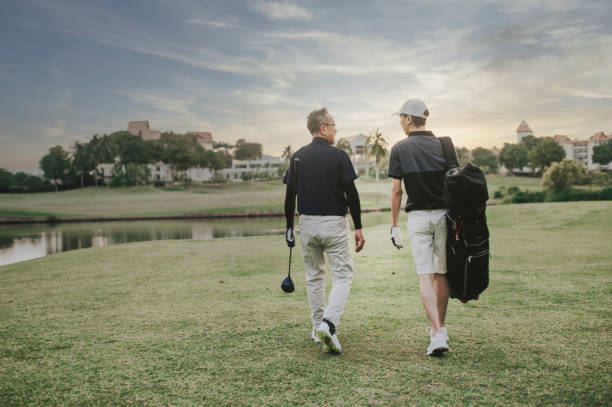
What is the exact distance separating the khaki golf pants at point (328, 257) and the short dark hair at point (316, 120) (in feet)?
3.19

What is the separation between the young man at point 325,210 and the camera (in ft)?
13.2

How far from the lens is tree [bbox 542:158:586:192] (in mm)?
39344

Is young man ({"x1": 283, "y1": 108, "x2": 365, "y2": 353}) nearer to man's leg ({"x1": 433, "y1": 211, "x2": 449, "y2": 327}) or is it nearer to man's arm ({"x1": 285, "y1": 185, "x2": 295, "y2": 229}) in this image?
man's arm ({"x1": 285, "y1": 185, "x2": 295, "y2": 229})

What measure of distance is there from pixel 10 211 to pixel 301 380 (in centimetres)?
6317

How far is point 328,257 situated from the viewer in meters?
4.12

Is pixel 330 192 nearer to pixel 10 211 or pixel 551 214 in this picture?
pixel 551 214

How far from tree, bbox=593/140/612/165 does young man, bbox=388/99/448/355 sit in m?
126

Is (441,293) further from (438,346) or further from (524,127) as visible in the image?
(524,127)

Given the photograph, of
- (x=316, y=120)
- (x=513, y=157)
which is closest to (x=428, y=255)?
(x=316, y=120)

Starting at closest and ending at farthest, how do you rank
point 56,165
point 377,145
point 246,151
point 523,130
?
point 377,145 < point 56,165 < point 246,151 < point 523,130

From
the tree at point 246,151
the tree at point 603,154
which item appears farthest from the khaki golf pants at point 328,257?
the tree at point 246,151

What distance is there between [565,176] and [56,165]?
11012 centimetres

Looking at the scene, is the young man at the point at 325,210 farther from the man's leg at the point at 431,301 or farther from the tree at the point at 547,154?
the tree at the point at 547,154

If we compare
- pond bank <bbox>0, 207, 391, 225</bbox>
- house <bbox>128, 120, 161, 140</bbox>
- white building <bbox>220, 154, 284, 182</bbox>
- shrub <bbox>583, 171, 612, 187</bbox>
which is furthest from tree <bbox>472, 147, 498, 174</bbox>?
house <bbox>128, 120, 161, 140</bbox>
